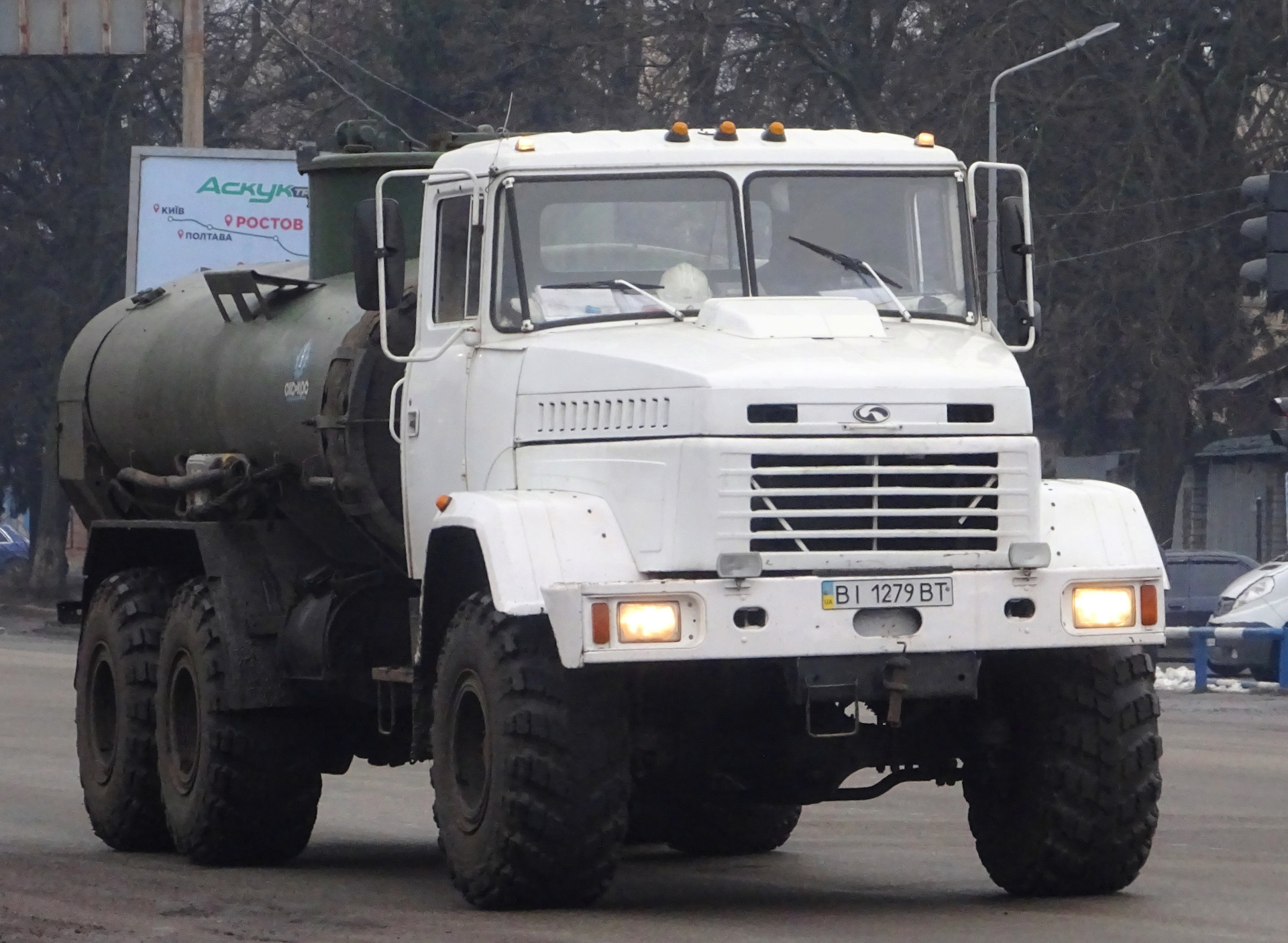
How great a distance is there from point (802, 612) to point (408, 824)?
5.07 meters

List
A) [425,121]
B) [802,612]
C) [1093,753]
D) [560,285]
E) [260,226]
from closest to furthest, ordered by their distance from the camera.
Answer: [802,612]
[1093,753]
[560,285]
[260,226]
[425,121]

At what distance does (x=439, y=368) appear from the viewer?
33.0ft

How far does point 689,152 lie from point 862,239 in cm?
72

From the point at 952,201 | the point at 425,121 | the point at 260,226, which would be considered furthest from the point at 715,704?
the point at 425,121

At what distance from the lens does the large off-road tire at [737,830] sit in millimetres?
11594

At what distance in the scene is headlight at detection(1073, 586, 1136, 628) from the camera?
885 centimetres

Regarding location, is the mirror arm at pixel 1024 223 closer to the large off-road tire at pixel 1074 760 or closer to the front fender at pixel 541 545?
the large off-road tire at pixel 1074 760

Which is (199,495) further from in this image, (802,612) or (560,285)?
(802,612)

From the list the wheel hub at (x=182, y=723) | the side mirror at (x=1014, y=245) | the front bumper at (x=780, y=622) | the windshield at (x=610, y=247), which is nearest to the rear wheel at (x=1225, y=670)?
the wheel hub at (x=182, y=723)

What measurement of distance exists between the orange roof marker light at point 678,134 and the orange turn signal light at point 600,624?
7.22ft

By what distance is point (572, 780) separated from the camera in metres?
8.54

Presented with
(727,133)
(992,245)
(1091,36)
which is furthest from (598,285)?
(1091,36)

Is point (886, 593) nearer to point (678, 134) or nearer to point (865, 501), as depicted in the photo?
point (865, 501)

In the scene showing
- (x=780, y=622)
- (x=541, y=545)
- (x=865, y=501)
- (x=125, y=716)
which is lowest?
(x=125, y=716)
